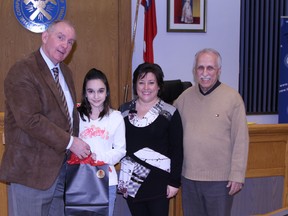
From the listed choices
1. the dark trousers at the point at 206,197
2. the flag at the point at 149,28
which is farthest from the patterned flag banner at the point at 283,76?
the dark trousers at the point at 206,197

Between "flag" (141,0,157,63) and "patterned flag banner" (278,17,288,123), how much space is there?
184 cm

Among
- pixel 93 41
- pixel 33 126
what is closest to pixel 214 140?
pixel 33 126

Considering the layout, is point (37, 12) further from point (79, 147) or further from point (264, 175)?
point (264, 175)

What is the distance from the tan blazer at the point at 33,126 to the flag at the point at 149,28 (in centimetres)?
284

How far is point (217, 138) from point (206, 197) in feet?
1.16

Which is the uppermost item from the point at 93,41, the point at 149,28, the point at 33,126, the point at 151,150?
the point at 149,28

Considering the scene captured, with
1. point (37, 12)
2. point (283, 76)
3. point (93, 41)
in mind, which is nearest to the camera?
point (37, 12)

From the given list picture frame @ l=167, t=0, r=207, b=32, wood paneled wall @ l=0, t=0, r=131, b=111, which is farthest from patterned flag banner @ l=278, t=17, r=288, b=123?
wood paneled wall @ l=0, t=0, r=131, b=111

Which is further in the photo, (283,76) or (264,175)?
(283,76)

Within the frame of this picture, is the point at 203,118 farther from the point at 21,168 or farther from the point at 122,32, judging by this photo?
the point at 122,32

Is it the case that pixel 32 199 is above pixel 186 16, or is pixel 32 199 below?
below

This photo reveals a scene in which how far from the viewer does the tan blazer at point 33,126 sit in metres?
2.01

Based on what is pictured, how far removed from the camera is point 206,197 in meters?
2.40

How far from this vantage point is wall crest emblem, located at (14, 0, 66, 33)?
4.32 metres
